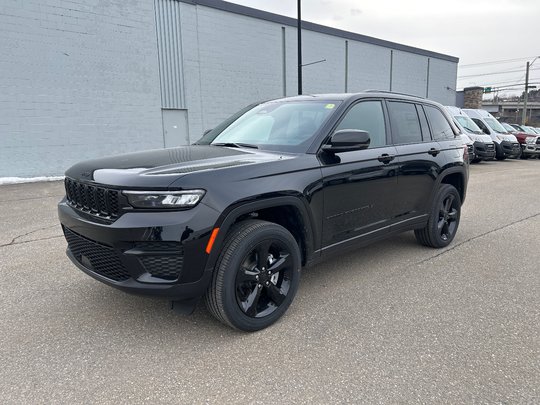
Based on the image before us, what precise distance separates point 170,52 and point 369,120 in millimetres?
13051

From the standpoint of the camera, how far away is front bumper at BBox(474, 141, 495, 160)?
16469 millimetres

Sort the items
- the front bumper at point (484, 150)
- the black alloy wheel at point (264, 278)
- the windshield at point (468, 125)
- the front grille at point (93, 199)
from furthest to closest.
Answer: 1. the windshield at point (468, 125)
2. the front bumper at point (484, 150)
3. the black alloy wheel at point (264, 278)
4. the front grille at point (93, 199)

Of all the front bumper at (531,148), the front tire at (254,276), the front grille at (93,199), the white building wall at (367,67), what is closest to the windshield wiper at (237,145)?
the front tire at (254,276)

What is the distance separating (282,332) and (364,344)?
0.59 metres

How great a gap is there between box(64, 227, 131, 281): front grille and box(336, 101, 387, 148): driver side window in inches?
86.2

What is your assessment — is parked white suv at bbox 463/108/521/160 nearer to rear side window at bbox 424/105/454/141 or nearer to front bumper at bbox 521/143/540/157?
front bumper at bbox 521/143/540/157

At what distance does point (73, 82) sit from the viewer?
1307 centimetres

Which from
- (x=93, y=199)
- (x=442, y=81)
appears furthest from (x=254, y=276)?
(x=442, y=81)

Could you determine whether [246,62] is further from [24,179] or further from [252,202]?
[252,202]

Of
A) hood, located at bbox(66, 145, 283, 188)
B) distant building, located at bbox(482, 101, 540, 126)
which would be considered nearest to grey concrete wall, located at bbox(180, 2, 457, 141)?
hood, located at bbox(66, 145, 283, 188)

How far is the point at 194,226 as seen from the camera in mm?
2562

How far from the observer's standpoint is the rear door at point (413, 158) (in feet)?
14.0

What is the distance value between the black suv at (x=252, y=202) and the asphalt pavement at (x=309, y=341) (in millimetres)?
353

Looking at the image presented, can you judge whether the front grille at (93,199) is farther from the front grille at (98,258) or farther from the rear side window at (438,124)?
the rear side window at (438,124)
